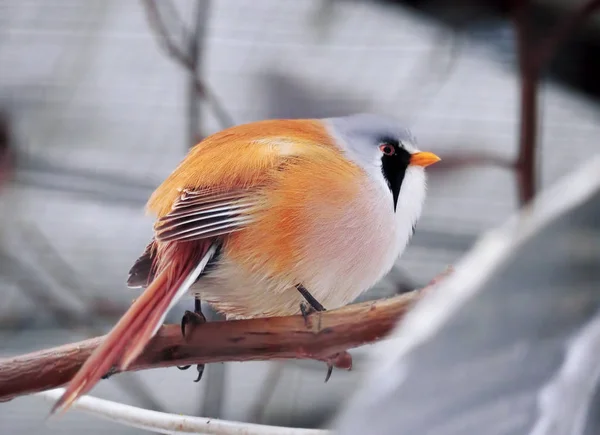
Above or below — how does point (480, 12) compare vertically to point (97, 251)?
above

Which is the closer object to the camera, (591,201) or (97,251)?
(591,201)

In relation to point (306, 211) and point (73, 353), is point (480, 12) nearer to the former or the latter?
point (306, 211)

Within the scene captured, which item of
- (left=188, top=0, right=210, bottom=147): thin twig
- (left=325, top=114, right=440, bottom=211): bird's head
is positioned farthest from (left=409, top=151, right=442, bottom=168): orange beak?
(left=188, top=0, right=210, bottom=147): thin twig

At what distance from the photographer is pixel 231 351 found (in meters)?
0.38

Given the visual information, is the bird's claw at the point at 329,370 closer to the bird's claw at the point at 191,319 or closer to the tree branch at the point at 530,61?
the bird's claw at the point at 191,319

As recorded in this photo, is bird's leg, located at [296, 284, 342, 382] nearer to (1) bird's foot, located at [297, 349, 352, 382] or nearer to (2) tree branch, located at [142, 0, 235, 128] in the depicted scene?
(1) bird's foot, located at [297, 349, 352, 382]

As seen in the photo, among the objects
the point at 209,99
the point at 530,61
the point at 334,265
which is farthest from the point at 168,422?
the point at 530,61

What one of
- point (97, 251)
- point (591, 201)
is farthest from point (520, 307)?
point (97, 251)

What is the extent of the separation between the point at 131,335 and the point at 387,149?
0.21m

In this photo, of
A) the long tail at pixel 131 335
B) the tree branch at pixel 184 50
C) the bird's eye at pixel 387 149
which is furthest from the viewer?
the tree branch at pixel 184 50

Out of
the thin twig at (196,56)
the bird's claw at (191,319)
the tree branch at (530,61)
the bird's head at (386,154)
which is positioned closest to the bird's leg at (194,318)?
the bird's claw at (191,319)

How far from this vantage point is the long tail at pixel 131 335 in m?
0.35

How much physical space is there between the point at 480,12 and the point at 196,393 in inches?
21.3

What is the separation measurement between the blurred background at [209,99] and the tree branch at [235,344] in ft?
0.68
